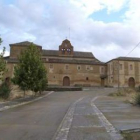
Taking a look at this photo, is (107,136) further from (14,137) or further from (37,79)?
(37,79)

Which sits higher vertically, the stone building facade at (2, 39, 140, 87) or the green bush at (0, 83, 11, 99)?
the stone building facade at (2, 39, 140, 87)

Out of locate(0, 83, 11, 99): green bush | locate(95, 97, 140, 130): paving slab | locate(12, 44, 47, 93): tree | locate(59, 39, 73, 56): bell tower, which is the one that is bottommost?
locate(95, 97, 140, 130): paving slab

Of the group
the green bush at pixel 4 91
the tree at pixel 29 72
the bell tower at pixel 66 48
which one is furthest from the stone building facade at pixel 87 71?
the green bush at pixel 4 91

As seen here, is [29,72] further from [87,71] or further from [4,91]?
[87,71]

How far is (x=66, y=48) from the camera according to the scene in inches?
3054

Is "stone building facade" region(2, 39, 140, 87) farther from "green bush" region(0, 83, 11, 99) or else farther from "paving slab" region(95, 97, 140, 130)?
"paving slab" region(95, 97, 140, 130)

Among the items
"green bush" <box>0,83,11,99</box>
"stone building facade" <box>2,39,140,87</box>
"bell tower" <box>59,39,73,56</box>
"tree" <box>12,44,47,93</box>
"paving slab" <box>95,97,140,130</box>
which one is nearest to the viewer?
"paving slab" <box>95,97,140,130</box>

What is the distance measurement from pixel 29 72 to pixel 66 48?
47304mm

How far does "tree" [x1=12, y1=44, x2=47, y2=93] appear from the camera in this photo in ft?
103

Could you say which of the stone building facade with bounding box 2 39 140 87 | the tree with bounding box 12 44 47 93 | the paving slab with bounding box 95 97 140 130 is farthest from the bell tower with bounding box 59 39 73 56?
the paving slab with bounding box 95 97 140 130

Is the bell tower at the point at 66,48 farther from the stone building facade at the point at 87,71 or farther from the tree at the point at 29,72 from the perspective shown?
the tree at the point at 29,72

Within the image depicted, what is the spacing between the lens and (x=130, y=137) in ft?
24.2

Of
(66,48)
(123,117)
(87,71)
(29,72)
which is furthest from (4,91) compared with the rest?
(66,48)

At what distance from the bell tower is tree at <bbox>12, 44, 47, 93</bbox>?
4397 cm
